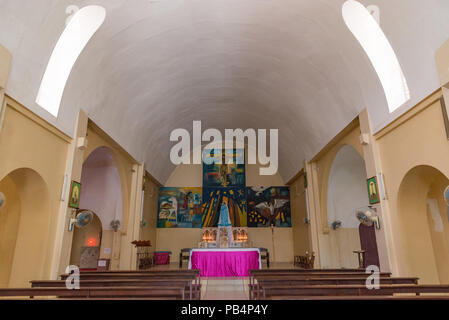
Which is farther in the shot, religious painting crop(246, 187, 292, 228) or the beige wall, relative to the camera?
religious painting crop(246, 187, 292, 228)

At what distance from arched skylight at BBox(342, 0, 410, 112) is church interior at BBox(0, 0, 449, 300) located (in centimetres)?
4

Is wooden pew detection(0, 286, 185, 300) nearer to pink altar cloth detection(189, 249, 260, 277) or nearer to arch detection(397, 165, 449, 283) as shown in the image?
arch detection(397, 165, 449, 283)

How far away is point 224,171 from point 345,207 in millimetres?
8372

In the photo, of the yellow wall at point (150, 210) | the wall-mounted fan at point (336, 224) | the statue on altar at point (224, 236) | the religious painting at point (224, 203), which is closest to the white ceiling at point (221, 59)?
the wall-mounted fan at point (336, 224)

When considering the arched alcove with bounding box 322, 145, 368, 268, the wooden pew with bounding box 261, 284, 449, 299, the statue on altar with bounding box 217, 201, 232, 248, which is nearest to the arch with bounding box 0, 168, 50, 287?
the wooden pew with bounding box 261, 284, 449, 299

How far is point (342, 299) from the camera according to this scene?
3158mm

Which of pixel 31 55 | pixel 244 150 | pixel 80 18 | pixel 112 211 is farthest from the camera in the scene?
pixel 244 150

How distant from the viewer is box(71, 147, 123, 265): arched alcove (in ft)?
41.1

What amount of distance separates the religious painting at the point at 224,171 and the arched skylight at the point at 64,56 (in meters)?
12.5

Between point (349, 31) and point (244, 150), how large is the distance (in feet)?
43.0

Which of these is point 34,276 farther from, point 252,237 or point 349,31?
point 252,237

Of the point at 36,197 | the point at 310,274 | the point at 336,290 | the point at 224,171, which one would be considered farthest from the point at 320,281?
the point at 224,171
